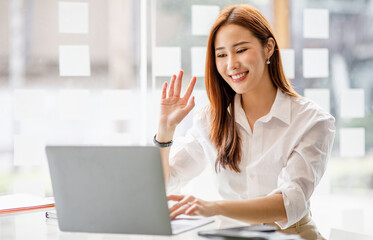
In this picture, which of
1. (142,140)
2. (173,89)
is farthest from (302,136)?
(142,140)

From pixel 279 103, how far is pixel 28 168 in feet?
4.83

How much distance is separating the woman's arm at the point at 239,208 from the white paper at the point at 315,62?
5.47 ft

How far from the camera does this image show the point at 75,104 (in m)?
2.71

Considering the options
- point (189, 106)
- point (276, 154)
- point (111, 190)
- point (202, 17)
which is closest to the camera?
point (111, 190)

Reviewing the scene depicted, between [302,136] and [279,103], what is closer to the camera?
[302,136]

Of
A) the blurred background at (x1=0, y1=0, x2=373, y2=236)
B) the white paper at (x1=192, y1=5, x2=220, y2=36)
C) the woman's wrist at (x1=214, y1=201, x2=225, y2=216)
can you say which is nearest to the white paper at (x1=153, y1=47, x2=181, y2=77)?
the blurred background at (x1=0, y1=0, x2=373, y2=236)

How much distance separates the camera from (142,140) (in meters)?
2.86

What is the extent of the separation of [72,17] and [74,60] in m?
0.23

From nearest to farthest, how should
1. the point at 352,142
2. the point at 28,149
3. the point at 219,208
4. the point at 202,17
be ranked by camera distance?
the point at 219,208
the point at 28,149
the point at 202,17
the point at 352,142

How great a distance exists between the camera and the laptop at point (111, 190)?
1.21 meters

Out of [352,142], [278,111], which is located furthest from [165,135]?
[352,142]

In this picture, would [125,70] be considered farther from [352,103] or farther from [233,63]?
[352,103]

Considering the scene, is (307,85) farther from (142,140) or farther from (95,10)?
(95,10)

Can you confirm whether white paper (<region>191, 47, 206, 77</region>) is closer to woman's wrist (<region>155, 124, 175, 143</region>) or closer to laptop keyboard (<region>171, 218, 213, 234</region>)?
woman's wrist (<region>155, 124, 175, 143</region>)
